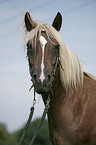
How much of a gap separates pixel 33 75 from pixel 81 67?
0.97 metres

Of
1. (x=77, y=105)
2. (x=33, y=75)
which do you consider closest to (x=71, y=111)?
(x=77, y=105)

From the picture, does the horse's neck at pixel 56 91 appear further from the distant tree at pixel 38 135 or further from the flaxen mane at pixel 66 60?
the distant tree at pixel 38 135

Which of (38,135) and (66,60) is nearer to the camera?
(66,60)

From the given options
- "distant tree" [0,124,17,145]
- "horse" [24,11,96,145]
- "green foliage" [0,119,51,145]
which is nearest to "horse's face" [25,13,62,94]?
"horse" [24,11,96,145]

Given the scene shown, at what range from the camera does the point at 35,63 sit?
3057 mm

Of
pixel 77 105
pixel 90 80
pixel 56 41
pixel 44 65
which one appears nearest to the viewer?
pixel 44 65

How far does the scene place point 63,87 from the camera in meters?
3.46

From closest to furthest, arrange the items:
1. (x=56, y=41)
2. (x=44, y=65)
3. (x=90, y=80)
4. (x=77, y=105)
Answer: (x=44, y=65), (x=56, y=41), (x=77, y=105), (x=90, y=80)

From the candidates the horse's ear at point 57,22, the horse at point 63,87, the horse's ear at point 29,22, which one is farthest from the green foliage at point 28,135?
the horse's ear at point 57,22

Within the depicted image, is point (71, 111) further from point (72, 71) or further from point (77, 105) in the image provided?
point (72, 71)

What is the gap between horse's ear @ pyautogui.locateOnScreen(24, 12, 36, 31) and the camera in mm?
3442

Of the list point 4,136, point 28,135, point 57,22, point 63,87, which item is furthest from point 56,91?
point 28,135

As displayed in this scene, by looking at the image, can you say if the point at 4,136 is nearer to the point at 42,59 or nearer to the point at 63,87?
the point at 63,87

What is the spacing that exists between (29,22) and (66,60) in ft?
2.85
